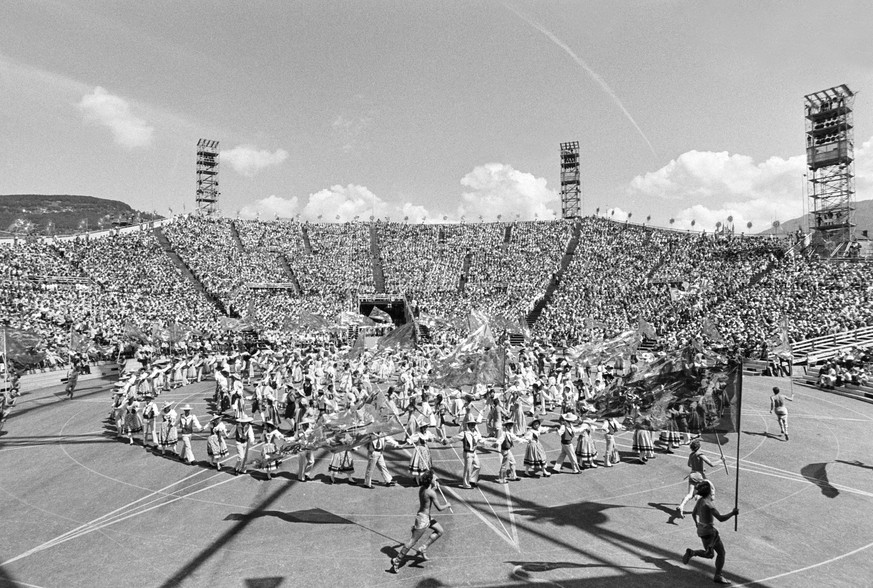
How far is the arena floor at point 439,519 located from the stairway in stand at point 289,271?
38.8m

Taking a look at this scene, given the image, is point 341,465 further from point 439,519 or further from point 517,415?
point 517,415

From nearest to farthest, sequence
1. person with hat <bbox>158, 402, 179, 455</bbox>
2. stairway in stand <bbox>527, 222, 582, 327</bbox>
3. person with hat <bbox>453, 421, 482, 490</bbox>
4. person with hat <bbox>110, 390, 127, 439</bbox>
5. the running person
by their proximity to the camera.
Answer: the running person, person with hat <bbox>453, 421, 482, 490</bbox>, person with hat <bbox>158, 402, 179, 455</bbox>, person with hat <bbox>110, 390, 127, 439</bbox>, stairway in stand <bbox>527, 222, 582, 327</bbox>

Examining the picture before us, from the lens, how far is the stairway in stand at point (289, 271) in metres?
54.7

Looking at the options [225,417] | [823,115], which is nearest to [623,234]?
[823,115]

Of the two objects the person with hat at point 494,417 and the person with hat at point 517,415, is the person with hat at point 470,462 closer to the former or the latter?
the person with hat at point 494,417

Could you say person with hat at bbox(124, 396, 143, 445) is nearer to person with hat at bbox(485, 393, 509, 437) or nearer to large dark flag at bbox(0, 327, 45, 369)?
large dark flag at bbox(0, 327, 45, 369)

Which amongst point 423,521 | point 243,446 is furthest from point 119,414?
point 423,521

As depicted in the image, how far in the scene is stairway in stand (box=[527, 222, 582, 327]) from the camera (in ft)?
160

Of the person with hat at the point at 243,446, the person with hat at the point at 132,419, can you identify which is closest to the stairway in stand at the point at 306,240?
the person with hat at the point at 132,419

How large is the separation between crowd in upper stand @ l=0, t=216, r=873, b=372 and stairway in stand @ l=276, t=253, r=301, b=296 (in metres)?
0.21

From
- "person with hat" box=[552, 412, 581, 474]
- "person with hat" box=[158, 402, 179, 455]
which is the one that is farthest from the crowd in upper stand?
"person with hat" box=[158, 402, 179, 455]

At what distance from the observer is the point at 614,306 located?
148 ft

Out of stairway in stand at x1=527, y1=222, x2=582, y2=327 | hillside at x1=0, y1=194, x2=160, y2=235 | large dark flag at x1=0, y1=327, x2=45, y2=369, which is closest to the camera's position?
large dark flag at x1=0, y1=327, x2=45, y2=369

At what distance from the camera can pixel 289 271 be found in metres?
58.4
